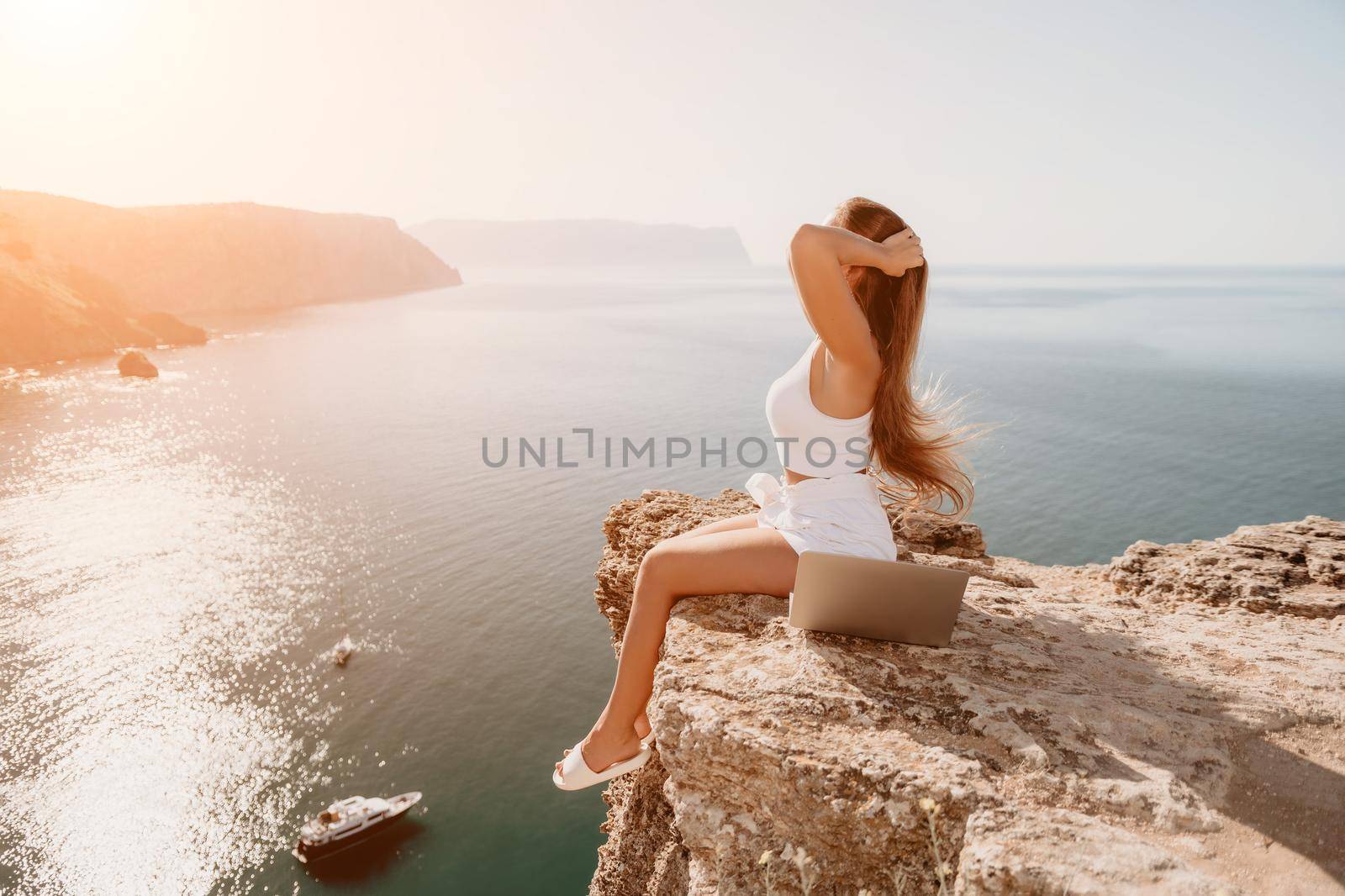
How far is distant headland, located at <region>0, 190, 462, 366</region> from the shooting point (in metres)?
88.2

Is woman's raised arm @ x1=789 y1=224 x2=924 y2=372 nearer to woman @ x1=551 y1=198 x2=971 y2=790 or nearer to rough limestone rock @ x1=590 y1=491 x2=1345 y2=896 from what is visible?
woman @ x1=551 y1=198 x2=971 y2=790

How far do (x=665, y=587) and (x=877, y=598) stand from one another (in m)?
1.20

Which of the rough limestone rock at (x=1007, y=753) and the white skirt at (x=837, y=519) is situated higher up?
the white skirt at (x=837, y=519)

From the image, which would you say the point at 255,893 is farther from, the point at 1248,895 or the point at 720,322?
the point at 720,322

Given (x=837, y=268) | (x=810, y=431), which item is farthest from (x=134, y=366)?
(x=837, y=268)

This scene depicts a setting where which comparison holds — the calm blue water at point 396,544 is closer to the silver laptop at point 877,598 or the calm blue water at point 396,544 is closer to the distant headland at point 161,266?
the distant headland at point 161,266

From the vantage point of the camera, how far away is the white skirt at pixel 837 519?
3932 mm

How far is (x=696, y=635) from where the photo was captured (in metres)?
4.02

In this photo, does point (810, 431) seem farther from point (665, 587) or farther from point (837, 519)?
point (665, 587)

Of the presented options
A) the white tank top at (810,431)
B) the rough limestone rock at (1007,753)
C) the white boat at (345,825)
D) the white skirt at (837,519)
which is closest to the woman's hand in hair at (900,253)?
the white tank top at (810,431)

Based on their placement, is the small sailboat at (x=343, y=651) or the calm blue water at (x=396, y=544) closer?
the calm blue water at (x=396, y=544)

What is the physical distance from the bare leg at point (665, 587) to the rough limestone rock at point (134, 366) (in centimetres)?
9464

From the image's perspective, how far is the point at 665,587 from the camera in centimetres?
421

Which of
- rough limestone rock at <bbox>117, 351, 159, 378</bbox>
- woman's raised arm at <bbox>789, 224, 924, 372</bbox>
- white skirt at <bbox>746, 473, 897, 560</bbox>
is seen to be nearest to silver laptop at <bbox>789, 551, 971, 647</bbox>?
white skirt at <bbox>746, 473, 897, 560</bbox>
